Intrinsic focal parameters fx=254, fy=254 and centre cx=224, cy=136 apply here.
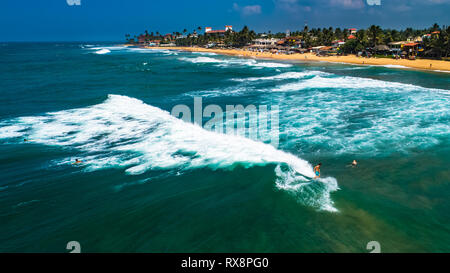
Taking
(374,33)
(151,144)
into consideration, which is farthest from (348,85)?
(374,33)

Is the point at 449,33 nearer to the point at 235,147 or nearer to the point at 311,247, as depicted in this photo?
the point at 235,147

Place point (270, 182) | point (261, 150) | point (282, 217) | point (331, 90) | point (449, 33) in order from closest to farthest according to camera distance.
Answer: point (282, 217) → point (270, 182) → point (261, 150) → point (331, 90) → point (449, 33)

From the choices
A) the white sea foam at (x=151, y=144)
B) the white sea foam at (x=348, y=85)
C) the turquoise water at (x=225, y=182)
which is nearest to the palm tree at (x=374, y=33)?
the white sea foam at (x=348, y=85)

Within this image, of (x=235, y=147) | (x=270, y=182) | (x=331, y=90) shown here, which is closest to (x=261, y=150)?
(x=235, y=147)

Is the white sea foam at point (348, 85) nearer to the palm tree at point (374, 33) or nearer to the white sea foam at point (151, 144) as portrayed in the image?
the white sea foam at point (151, 144)

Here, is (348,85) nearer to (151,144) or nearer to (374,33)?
(151,144)
